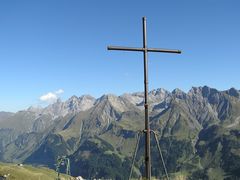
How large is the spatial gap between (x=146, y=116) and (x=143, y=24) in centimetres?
321

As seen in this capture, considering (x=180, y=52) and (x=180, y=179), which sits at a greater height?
(x=180, y=52)

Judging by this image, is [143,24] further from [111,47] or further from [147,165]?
[147,165]

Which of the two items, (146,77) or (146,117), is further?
(146,77)

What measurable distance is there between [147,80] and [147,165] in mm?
2943

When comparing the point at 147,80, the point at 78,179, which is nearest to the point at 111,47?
the point at 147,80

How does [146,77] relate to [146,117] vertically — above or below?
above

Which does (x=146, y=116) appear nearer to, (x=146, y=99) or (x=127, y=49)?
(x=146, y=99)

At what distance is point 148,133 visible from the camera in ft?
43.5

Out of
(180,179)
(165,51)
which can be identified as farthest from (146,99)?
(180,179)

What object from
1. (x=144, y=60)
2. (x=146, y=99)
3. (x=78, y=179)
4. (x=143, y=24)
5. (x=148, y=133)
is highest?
(x=143, y=24)

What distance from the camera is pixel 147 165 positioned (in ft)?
43.8

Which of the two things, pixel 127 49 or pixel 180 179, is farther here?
pixel 180 179

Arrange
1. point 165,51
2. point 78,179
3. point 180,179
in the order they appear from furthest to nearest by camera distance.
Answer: point 78,179 → point 180,179 → point 165,51

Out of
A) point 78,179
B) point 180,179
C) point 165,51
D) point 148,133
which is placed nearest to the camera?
point 148,133
